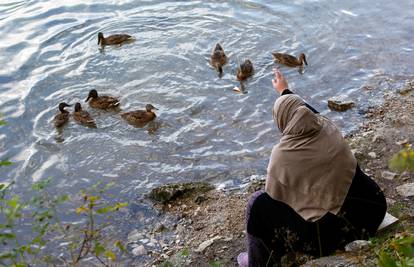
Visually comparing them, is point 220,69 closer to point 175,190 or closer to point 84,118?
point 84,118

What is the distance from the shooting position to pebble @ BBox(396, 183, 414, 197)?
260 inches

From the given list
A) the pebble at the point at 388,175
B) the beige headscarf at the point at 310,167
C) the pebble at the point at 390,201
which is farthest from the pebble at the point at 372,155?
the beige headscarf at the point at 310,167

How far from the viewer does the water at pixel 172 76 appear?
883 cm

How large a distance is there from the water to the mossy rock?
22cm

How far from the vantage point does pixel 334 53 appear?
38.0 ft

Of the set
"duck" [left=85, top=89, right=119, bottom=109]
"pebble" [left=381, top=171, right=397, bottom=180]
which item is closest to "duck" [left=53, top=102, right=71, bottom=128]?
"duck" [left=85, top=89, right=119, bottom=109]

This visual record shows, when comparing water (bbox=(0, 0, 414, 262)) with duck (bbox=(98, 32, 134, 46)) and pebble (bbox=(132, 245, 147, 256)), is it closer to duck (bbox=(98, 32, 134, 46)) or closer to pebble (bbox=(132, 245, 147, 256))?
duck (bbox=(98, 32, 134, 46))

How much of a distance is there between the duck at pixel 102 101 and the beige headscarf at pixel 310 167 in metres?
5.05

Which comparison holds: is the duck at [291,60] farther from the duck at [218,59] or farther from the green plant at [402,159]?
the green plant at [402,159]

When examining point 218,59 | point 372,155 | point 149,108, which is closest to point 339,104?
point 372,155

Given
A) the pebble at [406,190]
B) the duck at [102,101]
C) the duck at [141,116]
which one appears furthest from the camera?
the duck at [102,101]

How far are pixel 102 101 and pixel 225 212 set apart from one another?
3.74 meters

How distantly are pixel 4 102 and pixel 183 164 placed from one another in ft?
12.7

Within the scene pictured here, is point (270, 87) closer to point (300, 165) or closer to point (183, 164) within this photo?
point (183, 164)
